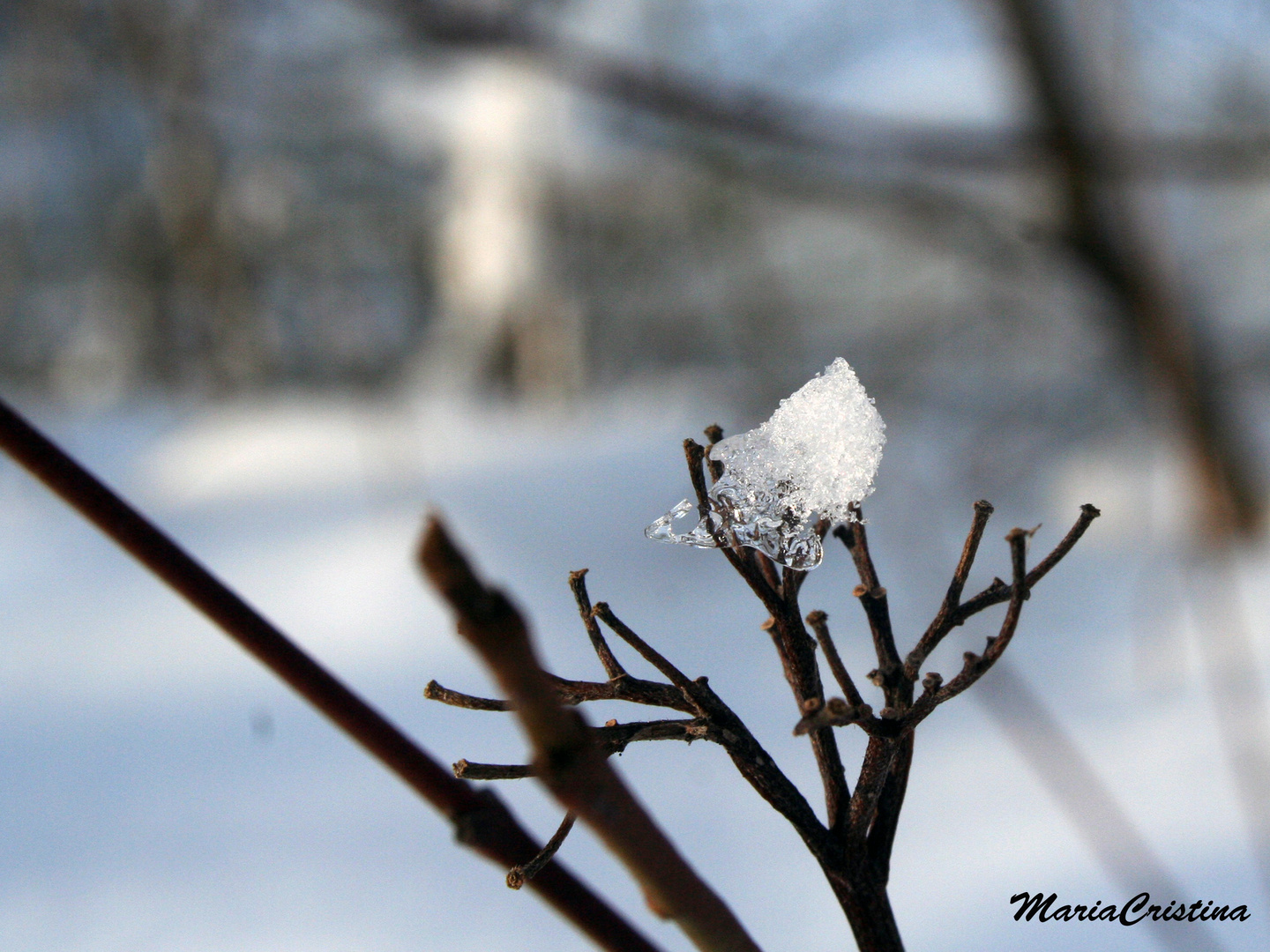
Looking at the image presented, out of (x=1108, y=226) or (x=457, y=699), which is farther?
(x=1108, y=226)

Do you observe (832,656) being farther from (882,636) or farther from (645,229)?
(645,229)

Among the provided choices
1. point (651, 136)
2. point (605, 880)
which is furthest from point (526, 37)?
point (605, 880)

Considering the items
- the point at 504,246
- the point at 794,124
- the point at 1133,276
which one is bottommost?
the point at 1133,276

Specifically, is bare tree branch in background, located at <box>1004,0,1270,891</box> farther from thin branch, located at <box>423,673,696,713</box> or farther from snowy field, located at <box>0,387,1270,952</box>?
thin branch, located at <box>423,673,696,713</box>

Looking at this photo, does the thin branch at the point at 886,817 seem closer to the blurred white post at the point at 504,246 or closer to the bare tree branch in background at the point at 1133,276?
the bare tree branch in background at the point at 1133,276

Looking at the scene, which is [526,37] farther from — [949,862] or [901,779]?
[901,779]

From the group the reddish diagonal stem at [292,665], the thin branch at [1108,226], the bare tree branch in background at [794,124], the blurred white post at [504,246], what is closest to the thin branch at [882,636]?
the reddish diagonal stem at [292,665]

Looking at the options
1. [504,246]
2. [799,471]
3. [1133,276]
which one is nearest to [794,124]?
[1133,276]
